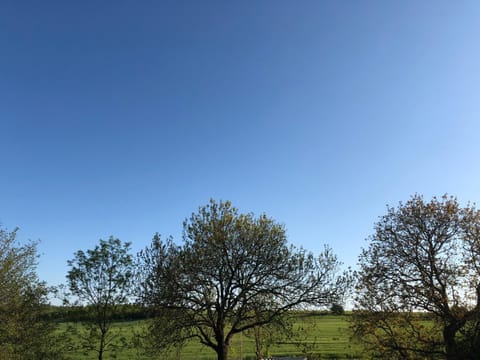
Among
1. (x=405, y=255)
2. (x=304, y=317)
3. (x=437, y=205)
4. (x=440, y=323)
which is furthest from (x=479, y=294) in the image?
(x=304, y=317)

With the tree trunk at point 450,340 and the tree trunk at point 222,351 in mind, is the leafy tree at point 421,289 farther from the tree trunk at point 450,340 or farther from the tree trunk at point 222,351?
the tree trunk at point 222,351

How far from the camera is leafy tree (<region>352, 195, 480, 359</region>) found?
18.0 meters

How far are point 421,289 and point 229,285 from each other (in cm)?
1109

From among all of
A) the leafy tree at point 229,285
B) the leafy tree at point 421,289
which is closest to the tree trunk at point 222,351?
the leafy tree at point 229,285

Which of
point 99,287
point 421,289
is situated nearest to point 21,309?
point 99,287

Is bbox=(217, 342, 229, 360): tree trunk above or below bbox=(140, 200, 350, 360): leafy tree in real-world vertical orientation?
below

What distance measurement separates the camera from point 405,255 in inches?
800

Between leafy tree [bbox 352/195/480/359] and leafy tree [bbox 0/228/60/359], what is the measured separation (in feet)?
74.0

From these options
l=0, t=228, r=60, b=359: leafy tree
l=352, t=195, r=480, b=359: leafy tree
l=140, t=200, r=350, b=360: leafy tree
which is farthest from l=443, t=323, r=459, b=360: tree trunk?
l=0, t=228, r=60, b=359: leafy tree

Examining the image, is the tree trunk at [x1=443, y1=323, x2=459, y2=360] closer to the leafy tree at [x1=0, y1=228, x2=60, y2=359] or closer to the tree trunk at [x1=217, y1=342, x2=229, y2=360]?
the tree trunk at [x1=217, y1=342, x2=229, y2=360]

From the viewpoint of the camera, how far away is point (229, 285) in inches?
900

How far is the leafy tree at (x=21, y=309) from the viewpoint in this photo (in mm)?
23984

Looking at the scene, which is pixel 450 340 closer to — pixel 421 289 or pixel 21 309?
pixel 421 289

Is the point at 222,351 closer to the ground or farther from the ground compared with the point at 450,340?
closer to the ground
